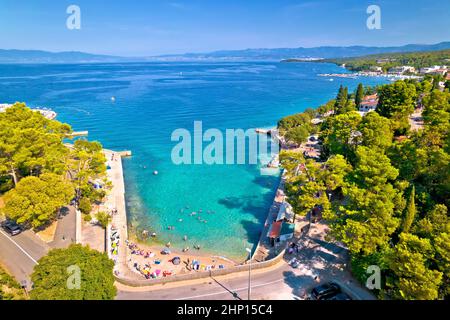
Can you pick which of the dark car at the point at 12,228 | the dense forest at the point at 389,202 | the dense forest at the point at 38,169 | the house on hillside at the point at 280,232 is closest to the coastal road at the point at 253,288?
the dense forest at the point at 389,202

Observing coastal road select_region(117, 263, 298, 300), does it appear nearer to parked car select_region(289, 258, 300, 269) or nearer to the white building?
parked car select_region(289, 258, 300, 269)

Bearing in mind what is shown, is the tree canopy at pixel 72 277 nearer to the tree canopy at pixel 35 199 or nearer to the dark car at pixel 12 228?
the tree canopy at pixel 35 199

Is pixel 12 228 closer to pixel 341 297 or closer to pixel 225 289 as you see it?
pixel 225 289

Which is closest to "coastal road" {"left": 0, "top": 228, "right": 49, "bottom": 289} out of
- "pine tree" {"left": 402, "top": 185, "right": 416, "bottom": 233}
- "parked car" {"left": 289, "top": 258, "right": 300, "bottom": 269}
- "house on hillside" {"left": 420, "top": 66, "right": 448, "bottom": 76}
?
"parked car" {"left": 289, "top": 258, "right": 300, "bottom": 269}

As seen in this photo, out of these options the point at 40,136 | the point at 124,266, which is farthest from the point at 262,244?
the point at 40,136

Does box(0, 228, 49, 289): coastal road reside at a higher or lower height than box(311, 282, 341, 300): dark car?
higher

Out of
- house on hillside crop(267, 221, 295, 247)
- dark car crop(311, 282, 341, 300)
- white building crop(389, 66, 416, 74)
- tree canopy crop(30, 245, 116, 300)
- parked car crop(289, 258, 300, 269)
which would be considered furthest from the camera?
white building crop(389, 66, 416, 74)
